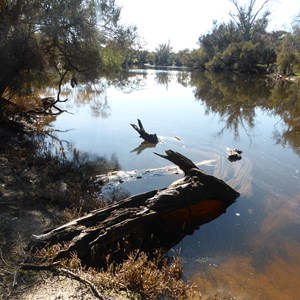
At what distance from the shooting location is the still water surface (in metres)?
5.46

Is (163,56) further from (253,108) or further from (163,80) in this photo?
(253,108)

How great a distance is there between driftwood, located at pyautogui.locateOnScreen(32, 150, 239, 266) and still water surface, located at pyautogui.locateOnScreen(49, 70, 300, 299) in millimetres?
367

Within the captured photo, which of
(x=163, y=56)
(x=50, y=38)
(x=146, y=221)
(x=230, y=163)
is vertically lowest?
(x=230, y=163)

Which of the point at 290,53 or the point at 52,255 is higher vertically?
the point at 290,53

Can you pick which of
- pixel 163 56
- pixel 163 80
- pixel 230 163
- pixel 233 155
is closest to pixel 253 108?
pixel 233 155

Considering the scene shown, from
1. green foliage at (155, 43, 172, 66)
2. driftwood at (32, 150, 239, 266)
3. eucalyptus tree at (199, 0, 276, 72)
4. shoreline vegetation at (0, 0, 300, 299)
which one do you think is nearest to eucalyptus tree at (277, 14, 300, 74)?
eucalyptus tree at (199, 0, 276, 72)

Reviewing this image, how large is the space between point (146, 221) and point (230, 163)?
6123 millimetres

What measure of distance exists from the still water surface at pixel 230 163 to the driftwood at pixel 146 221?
367 millimetres

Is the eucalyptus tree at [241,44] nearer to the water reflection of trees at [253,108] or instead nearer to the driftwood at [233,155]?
the water reflection of trees at [253,108]

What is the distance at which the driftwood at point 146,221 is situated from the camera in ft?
Result: 16.2

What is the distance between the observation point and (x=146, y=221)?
18.8ft

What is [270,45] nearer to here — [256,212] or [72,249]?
[256,212]

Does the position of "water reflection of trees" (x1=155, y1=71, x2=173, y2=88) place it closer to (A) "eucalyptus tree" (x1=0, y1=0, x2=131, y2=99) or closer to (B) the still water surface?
(B) the still water surface

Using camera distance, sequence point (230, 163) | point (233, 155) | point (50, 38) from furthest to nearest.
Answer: point (50, 38), point (233, 155), point (230, 163)
